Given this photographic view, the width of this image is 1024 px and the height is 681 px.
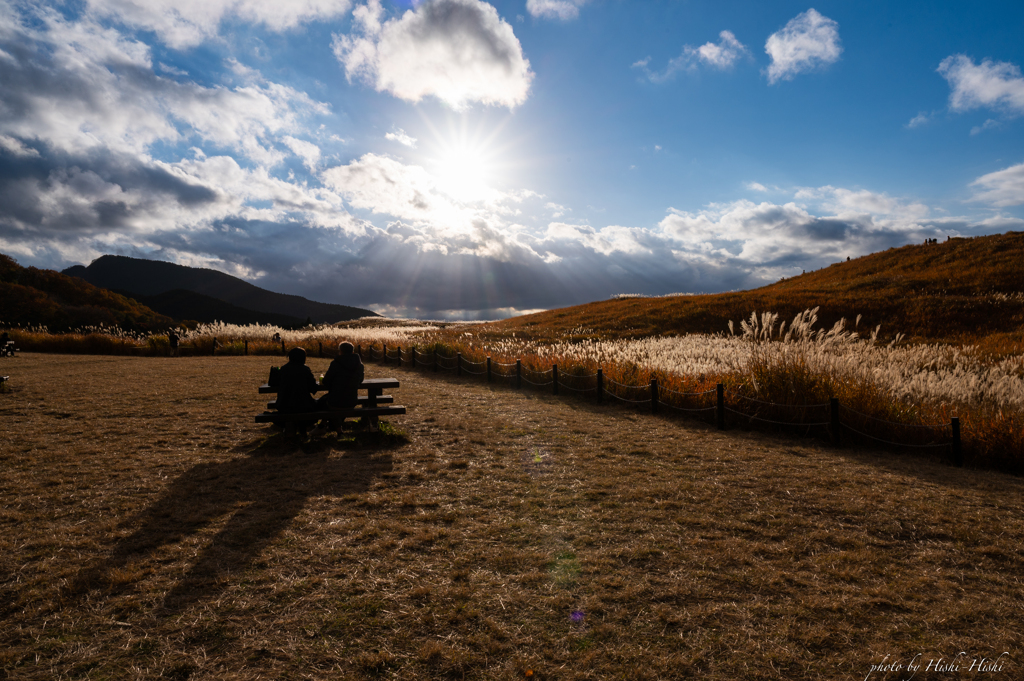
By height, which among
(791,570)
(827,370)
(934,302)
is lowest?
→ (791,570)

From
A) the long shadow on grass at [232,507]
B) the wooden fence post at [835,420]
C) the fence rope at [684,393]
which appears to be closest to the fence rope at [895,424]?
the wooden fence post at [835,420]

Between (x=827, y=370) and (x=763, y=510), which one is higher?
(x=827, y=370)

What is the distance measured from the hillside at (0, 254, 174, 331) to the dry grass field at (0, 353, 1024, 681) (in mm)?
42809

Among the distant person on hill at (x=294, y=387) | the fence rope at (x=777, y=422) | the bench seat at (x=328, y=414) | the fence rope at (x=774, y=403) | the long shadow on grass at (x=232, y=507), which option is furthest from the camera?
the fence rope at (x=774, y=403)

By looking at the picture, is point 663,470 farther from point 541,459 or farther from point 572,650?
point 572,650

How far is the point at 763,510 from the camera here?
5.09 m

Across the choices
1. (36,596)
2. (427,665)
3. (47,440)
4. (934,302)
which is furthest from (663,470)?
(934,302)

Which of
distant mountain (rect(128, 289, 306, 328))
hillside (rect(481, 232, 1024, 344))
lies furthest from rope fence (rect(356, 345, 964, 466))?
distant mountain (rect(128, 289, 306, 328))

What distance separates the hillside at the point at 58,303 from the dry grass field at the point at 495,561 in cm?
4281

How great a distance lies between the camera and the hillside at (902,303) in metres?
26.3

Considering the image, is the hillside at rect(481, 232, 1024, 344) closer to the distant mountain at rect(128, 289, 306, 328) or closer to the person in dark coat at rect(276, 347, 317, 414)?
the person in dark coat at rect(276, 347, 317, 414)

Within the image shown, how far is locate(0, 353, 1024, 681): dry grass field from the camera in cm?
284

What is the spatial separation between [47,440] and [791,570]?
10.3 meters

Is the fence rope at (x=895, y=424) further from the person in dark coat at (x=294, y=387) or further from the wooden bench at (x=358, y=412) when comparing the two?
the person in dark coat at (x=294, y=387)
